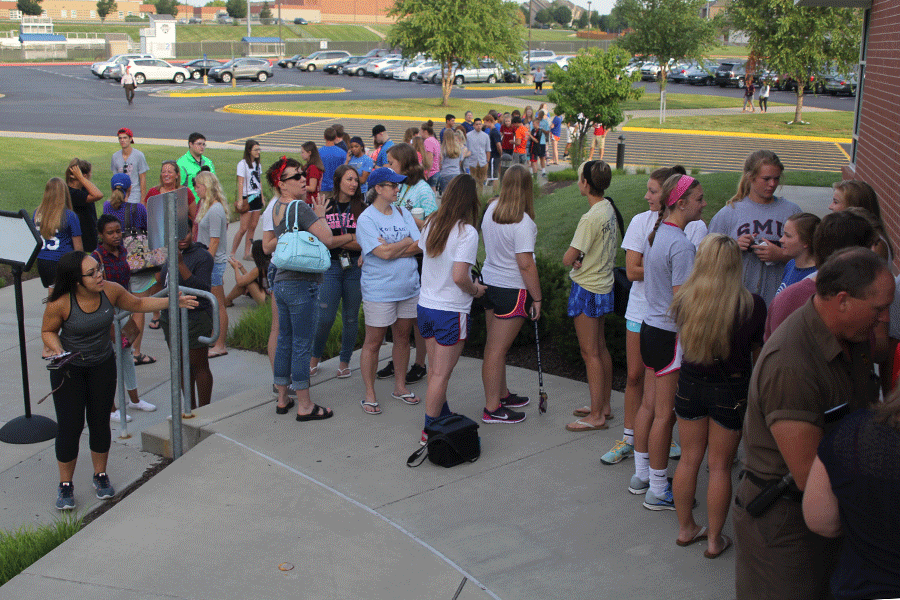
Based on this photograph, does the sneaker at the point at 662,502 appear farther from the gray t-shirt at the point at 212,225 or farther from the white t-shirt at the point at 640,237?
the gray t-shirt at the point at 212,225

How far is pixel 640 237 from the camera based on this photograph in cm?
470

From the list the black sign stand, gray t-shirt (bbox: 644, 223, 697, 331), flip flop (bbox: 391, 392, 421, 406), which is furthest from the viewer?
flip flop (bbox: 391, 392, 421, 406)

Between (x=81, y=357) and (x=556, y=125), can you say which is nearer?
(x=81, y=357)

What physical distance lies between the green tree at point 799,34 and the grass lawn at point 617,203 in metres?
16.1

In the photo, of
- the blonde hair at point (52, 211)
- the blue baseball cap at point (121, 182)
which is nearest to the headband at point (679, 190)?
the blonde hair at point (52, 211)

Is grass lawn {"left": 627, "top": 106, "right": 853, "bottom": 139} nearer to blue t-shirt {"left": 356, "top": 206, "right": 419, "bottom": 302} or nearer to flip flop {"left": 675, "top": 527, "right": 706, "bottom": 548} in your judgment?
blue t-shirt {"left": 356, "top": 206, "right": 419, "bottom": 302}

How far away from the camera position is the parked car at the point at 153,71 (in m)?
48.5

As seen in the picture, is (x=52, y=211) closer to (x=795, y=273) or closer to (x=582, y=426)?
(x=582, y=426)

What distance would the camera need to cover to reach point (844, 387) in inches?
105

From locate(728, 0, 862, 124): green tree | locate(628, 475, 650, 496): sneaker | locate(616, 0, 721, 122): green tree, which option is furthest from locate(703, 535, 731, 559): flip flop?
locate(616, 0, 721, 122): green tree

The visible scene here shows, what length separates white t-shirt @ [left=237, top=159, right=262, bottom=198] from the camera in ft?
34.7

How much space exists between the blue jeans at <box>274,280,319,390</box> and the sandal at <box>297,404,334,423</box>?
0.20 m

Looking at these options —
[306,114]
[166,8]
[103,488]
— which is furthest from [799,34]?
[166,8]

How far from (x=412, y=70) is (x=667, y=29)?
74.4 ft
